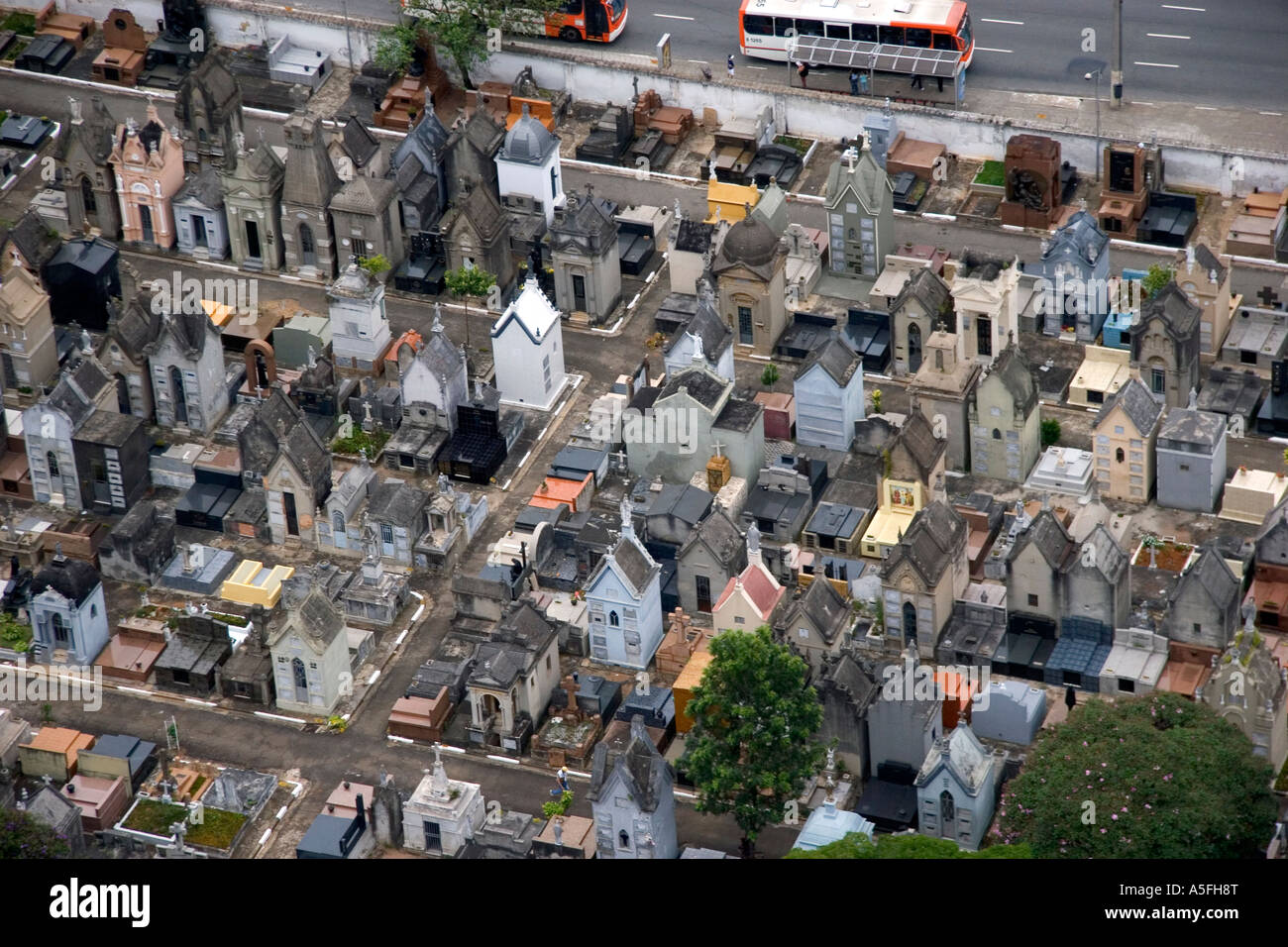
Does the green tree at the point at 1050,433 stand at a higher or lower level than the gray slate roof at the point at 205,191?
lower

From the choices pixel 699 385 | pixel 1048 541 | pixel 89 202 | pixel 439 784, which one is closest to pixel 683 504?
pixel 699 385

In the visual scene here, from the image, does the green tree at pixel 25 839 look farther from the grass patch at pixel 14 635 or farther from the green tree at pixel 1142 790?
the green tree at pixel 1142 790

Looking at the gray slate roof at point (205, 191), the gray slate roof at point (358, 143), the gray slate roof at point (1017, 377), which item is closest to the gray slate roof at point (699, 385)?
the gray slate roof at point (1017, 377)

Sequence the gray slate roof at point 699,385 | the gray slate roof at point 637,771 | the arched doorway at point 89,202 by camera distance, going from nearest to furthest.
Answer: the gray slate roof at point 637,771, the gray slate roof at point 699,385, the arched doorway at point 89,202

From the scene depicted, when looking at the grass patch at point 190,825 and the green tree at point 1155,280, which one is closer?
the grass patch at point 190,825

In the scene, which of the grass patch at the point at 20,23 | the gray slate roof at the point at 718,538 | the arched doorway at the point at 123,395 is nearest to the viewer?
the gray slate roof at the point at 718,538

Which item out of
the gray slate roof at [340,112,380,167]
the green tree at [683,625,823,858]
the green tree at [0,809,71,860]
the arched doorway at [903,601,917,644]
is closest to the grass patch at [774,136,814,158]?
the gray slate roof at [340,112,380,167]

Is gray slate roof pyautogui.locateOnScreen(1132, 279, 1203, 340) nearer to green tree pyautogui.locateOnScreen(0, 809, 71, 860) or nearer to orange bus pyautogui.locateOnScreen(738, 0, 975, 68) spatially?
orange bus pyautogui.locateOnScreen(738, 0, 975, 68)

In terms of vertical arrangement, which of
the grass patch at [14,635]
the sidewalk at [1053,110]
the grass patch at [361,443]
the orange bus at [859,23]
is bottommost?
the grass patch at [14,635]

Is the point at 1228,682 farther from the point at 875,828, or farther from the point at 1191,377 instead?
the point at 1191,377
